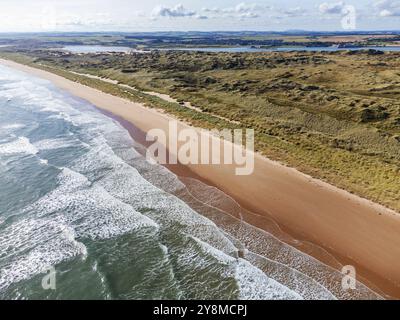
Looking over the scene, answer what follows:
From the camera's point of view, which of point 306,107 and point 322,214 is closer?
point 322,214

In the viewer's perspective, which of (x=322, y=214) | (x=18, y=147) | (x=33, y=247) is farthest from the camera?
(x=18, y=147)

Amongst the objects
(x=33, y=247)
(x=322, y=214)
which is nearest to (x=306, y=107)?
(x=322, y=214)

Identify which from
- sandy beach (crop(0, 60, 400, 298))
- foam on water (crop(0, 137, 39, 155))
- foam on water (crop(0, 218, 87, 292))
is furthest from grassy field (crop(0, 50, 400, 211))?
foam on water (crop(0, 218, 87, 292))

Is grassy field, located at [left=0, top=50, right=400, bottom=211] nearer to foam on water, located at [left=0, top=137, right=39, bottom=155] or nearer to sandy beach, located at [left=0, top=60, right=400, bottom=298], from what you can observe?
sandy beach, located at [left=0, top=60, right=400, bottom=298]

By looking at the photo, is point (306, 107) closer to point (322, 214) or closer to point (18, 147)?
point (322, 214)

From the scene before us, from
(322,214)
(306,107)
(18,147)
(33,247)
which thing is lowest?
(33,247)

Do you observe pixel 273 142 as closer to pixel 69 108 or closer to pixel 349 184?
pixel 349 184

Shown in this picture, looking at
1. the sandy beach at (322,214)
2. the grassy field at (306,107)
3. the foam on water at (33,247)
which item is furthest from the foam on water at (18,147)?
the grassy field at (306,107)

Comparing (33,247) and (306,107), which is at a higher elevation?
(306,107)

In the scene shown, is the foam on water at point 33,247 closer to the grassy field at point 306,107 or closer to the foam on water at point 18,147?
the foam on water at point 18,147
